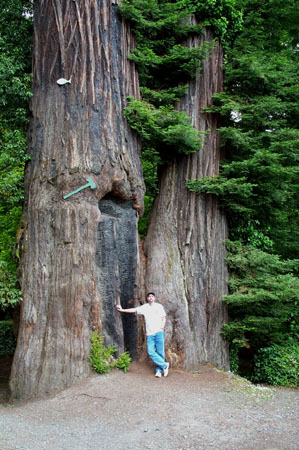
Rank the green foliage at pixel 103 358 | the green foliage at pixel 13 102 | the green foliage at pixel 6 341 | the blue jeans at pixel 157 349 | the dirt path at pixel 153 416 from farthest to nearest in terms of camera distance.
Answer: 1. the green foliage at pixel 6 341
2. the green foliage at pixel 13 102
3. the blue jeans at pixel 157 349
4. the green foliage at pixel 103 358
5. the dirt path at pixel 153 416

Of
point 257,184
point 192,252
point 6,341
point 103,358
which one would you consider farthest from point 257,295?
point 6,341

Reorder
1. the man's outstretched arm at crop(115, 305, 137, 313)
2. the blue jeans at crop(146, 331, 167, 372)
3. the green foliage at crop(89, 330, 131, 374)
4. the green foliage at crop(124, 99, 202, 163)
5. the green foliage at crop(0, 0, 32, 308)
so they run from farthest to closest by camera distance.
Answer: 1. the green foliage at crop(124, 99, 202, 163)
2. the green foliage at crop(0, 0, 32, 308)
3. the man's outstretched arm at crop(115, 305, 137, 313)
4. the blue jeans at crop(146, 331, 167, 372)
5. the green foliage at crop(89, 330, 131, 374)

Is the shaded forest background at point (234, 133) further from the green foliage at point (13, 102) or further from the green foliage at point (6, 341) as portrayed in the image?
the green foliage at point (6, 341)

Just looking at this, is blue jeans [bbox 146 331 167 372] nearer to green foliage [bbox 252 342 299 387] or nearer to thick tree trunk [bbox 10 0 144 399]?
thick tree trunk [bbox 10 0 144 399]

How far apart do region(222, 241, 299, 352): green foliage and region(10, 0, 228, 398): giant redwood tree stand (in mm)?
309

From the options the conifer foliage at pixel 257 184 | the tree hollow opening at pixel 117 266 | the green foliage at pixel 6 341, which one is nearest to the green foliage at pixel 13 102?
the tree hollow opening at pixel 117 266

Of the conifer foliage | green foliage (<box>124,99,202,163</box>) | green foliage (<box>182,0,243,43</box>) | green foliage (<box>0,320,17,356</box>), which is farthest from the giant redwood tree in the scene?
green foliage (<box>0,320,17,356</box>)

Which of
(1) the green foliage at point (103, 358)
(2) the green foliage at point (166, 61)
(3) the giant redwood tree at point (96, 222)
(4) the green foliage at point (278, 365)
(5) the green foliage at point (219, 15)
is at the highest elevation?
(5) the green foliage at point (219, 15)

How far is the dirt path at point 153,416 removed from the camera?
505cm

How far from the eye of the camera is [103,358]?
713 centimetres

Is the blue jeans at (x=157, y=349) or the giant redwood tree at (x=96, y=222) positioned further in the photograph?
the blue jeans at (x=157, y=349)

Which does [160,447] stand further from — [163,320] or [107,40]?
[107,40]

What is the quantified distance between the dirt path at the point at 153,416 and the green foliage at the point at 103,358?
0.41 ft

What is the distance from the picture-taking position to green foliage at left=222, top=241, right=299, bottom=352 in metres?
8.18
